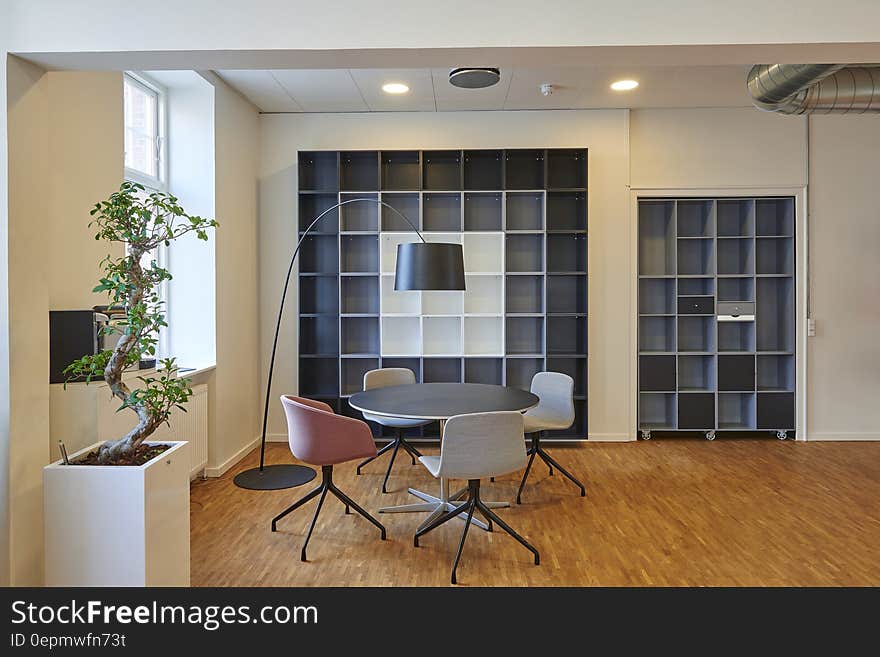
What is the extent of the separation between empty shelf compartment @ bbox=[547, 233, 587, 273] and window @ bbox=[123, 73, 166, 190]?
3.35m

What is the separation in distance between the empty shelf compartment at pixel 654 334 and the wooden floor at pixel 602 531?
1300 mm

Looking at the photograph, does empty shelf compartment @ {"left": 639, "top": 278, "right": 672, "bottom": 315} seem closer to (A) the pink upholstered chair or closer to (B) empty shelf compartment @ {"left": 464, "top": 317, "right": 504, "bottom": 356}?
(B) empty shelf compartment @ {"left": 464, "top": 317, "right": 504, "bottom": 356}

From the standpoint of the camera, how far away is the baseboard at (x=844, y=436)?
225 inches

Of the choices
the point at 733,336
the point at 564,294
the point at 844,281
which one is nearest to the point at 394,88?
the point at 564,294

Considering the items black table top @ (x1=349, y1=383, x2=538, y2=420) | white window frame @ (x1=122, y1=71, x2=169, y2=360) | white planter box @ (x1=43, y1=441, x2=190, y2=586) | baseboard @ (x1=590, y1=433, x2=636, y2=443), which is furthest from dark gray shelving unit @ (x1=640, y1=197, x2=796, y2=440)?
white planter box @ (x1=43, y1=441, x2=190, y2=586)

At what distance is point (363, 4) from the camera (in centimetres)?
239

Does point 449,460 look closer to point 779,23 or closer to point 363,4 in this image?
point 363,4

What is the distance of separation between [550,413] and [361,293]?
2276 mm

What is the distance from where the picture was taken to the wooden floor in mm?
2945

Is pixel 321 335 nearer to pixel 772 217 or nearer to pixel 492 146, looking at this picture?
pixel 492 146

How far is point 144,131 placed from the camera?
448 cm

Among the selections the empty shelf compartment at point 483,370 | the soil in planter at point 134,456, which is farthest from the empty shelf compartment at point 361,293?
the soil in planter at point 134,456

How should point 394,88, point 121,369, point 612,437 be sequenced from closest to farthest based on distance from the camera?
point 121,369
point 394,88
point 612,437
